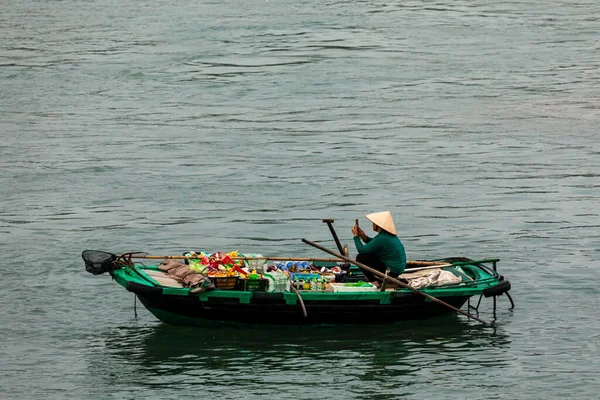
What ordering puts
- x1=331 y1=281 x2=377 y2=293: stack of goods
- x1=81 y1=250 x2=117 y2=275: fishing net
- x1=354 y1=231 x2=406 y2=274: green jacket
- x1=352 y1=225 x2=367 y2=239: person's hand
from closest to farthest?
x1=331 y1=281 x2=377 y2=293: stack of goods, x1=81 y1=250 x2=117 y2=275: fishing net, x1=352 y1=225 x2=367 y2=239: person's hand, x1=354 y1=231 x2=406 y2=274: green jacket

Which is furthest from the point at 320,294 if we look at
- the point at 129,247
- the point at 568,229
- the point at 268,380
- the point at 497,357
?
the point at 568,229

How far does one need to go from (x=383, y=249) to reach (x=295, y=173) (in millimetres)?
12205

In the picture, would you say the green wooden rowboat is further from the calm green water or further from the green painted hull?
the calm green water

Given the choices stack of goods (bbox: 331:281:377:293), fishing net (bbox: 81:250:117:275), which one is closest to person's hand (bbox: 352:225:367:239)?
stack of goods (bbox: 331:281:377:293)

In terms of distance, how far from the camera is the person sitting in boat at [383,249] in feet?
57.3

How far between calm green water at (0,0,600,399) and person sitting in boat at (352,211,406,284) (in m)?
1.01

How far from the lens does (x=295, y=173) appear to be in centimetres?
2956

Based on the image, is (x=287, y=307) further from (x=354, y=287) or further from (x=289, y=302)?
(x=354, y=287)

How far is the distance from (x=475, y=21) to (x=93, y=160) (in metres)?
22.2

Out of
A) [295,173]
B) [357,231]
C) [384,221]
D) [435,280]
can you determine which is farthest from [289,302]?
[295,173]

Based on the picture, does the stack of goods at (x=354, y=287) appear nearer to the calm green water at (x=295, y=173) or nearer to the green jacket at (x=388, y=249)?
the green jacket at (x=388, y=249)

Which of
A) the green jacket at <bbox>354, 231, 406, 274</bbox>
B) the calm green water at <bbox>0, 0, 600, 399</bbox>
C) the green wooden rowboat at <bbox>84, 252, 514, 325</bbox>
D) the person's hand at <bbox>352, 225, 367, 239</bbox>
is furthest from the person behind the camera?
the green jacket at <bbox>354, 231, 406, 274</bbox>

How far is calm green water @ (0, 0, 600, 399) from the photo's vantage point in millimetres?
16656

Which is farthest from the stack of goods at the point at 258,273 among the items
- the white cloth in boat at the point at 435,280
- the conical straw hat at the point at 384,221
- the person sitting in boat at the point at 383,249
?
the white cloth in boat at the point at 435,280
